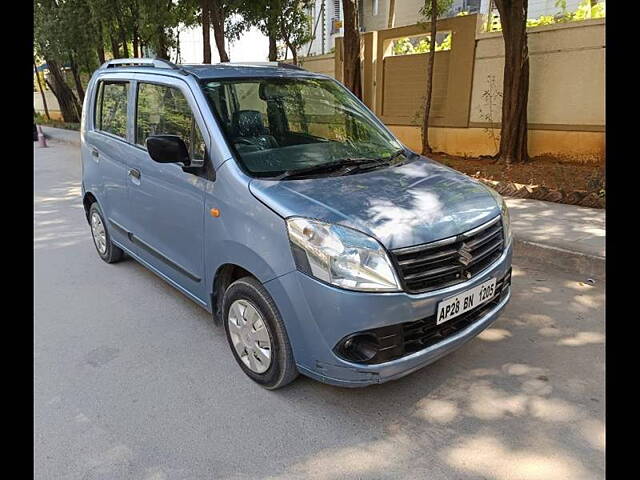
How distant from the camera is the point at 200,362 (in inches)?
126

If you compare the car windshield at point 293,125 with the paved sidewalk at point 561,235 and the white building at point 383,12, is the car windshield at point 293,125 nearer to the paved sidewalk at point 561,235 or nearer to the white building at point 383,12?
the paved sidewalk at point 561,235

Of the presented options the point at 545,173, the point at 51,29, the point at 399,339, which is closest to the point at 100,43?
the point at 51,29

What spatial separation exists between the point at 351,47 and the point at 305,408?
349 inches

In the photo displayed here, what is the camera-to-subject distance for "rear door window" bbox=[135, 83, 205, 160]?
319cm

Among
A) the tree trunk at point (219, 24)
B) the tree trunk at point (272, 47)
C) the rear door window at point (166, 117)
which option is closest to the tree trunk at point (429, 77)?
Result: the tree trunk at point (272, 47)

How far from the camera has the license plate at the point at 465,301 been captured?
8.11 ft

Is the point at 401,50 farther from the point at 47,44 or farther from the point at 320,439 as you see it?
the point at 47,44

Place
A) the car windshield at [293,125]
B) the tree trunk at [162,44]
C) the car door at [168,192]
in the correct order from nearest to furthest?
the car windshield at [293,125] → the car door at [168,192] → the tree trunk at [162,44]

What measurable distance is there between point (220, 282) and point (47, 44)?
18.7 m

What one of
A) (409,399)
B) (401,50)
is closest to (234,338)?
(409,399)

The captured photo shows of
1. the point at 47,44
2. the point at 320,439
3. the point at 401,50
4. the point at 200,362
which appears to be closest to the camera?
the point at 320,439

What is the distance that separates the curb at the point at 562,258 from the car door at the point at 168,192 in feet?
10.8

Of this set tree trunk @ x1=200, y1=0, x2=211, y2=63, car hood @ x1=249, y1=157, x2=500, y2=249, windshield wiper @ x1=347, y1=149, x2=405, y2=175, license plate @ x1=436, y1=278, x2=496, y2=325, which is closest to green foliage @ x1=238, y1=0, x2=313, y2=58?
tree trunk @ x1=200, y1=0, x2=211, y2=63
